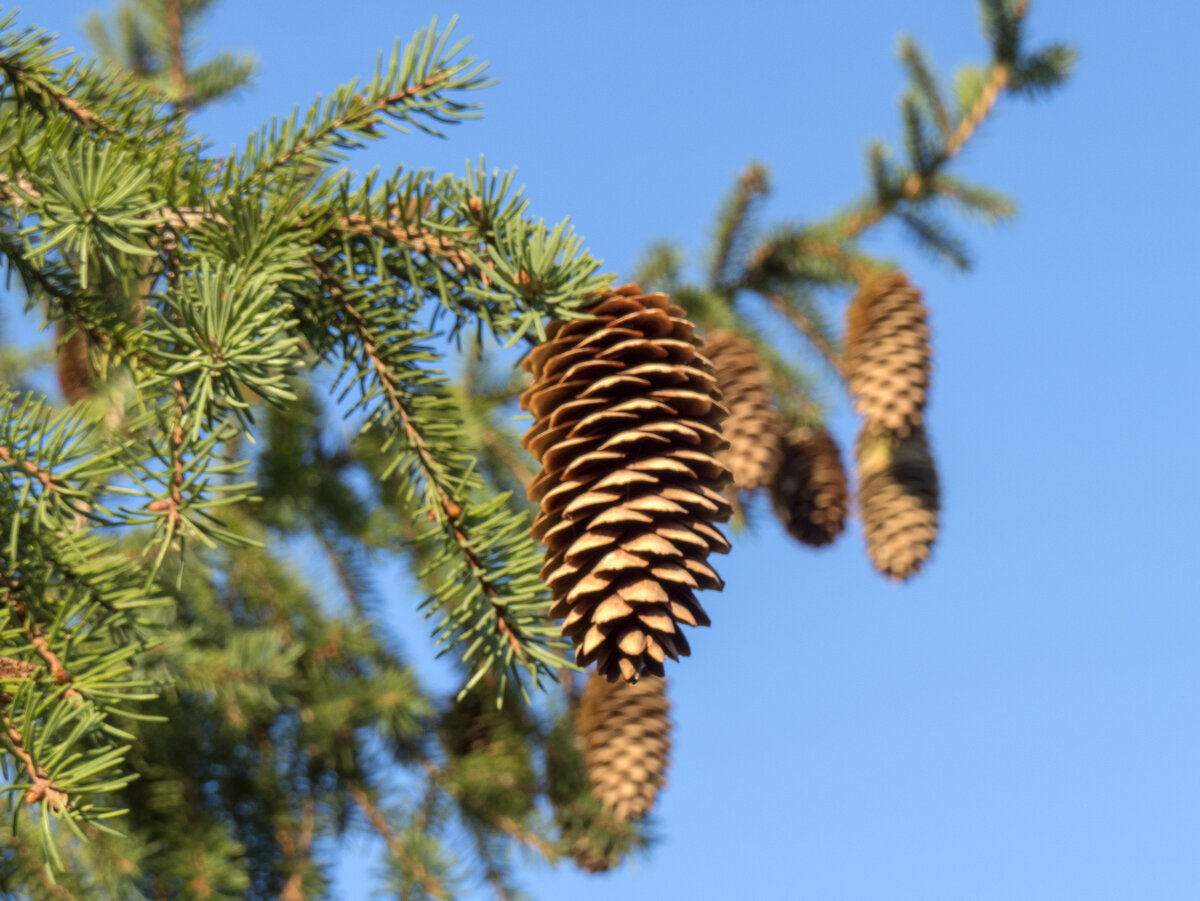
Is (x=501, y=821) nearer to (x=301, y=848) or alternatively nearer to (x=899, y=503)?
(x=301, y=848)

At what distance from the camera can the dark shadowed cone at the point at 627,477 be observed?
74 centimetres

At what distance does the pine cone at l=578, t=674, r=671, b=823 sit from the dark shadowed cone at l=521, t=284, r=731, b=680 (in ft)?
2.81

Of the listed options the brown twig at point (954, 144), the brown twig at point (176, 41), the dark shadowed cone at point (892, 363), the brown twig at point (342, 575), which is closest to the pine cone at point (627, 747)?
the dark shadowed cone at point (892, 363)

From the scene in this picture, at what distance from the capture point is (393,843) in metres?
1.92

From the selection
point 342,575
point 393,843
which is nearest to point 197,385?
point 393,843

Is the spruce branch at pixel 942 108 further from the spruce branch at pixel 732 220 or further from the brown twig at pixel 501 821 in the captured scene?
the brown twig at pixel 501 821

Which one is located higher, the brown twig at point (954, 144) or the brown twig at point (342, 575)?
the brown twig at point (954, 144)

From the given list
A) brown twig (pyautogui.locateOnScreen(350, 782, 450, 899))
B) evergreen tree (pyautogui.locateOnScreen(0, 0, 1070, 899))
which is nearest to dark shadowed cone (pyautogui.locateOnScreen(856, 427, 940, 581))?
evergreen tree (pyautogui.locateOnScreen(0, 0, 1070, 899))

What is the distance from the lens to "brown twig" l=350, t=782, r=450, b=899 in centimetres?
185

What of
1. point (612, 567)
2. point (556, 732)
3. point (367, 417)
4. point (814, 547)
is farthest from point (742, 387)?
point (612, 567)

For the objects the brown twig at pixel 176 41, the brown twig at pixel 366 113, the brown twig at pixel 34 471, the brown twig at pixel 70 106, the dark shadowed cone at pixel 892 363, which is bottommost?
the brown twig at pixel 34 471

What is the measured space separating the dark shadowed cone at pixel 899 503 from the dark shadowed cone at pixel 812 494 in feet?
0.15

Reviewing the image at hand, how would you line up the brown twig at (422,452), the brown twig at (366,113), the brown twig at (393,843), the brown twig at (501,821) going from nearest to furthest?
the brown twig at (422,452) → the brown twig at (366,113) → the brown twig at (393,843) → the brown twig at (501,821)

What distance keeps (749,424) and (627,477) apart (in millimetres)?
905
